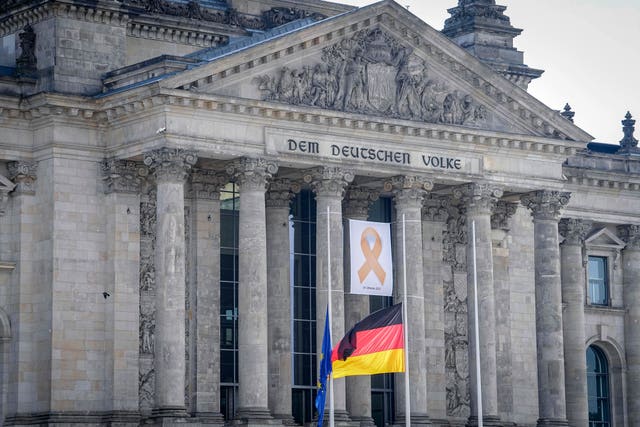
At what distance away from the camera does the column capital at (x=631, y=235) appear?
262 ft

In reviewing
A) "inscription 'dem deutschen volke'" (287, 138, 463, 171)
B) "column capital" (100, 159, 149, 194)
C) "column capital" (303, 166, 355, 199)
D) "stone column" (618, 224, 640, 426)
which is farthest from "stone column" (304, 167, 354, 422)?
"stone column" (618, 224, 640, 426)

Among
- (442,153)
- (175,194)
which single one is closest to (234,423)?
(175,194)

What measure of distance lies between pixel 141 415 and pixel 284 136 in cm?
1119

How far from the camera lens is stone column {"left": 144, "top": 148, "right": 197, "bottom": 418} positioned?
61375mm

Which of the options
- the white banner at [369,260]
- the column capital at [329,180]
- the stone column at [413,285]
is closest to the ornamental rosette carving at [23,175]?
the column capital at [329,180]

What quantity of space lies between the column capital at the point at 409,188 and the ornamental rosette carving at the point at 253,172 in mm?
5755

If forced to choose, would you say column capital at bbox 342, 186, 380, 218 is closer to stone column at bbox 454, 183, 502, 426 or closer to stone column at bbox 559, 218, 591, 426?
stone column at bbox 454, 183, 502, 426

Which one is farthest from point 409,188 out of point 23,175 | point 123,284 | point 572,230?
point 23,175

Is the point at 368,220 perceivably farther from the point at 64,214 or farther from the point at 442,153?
the point at 64,214

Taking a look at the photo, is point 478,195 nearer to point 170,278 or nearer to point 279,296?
point 279,296

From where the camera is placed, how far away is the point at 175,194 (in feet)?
205

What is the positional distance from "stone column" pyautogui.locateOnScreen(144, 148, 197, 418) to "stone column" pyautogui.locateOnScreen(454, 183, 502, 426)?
1236 centimetres

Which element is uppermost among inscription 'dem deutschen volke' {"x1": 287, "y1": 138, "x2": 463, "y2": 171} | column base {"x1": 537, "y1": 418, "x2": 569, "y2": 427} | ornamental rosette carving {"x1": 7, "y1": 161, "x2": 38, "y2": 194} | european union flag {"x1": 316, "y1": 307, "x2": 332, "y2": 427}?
inscription 'dem deutschen volke' {"x1": 287, "y1": 138, "x2": 463, "y2": 171}

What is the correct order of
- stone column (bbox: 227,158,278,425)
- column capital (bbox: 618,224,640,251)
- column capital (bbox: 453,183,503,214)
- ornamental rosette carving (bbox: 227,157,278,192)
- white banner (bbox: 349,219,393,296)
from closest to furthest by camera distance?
1. stone column (bbox: 227,158,278,425)
2. ornamental rosette carving (bbox: 227,157,278,192)
3. white banner (bbox: 349,219,393,296)
4. column capital (bbox: 453,183,503,214)
5. column capital (bbox: 618,224,640,251)
